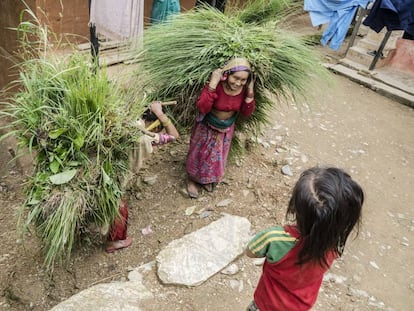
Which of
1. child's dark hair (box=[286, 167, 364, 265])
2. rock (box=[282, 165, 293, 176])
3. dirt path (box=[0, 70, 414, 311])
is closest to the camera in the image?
child's dark hair (box=[286, 167, 364, 265])

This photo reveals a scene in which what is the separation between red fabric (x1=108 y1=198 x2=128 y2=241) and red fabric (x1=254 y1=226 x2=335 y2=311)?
3.48ft

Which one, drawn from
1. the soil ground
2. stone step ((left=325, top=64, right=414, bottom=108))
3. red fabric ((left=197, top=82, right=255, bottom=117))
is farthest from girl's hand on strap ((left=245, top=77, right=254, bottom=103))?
stone step ((left=325, top=64, right=414, bottom=108))

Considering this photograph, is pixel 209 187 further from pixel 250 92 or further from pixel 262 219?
pixel 250 92

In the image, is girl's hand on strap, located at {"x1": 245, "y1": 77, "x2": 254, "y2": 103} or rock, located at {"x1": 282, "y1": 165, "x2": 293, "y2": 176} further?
rock, located at {"x1": 282, "y1": 165, "x2": 293, "y2": 176}

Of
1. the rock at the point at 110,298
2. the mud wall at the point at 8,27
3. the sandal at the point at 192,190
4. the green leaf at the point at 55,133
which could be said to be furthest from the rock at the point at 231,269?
the mud wall at the point at 8,27

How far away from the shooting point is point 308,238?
122 centimetres

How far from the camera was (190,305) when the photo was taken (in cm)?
200

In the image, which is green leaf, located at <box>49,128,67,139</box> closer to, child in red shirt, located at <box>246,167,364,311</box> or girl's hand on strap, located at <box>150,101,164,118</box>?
girl's hand on strap, located at <box>150,101,164,118</box>

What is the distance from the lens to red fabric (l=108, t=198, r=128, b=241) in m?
2.26

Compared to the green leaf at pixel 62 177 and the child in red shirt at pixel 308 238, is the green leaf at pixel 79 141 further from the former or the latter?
the child in red shirt at pixel 308 238

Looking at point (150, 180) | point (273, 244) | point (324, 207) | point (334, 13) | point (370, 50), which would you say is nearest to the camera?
point (324, 207)

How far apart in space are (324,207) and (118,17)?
7.49 feet

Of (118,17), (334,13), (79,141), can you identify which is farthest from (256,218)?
(334,13)

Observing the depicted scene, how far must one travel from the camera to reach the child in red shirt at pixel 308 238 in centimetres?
117
